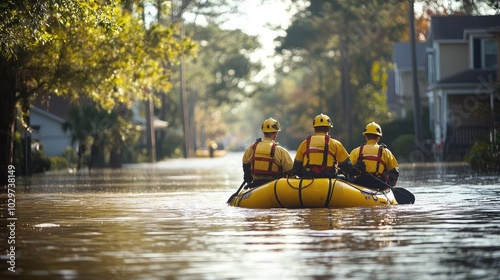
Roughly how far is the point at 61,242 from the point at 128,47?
85.1ft

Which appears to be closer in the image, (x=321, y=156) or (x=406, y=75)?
(x=321, y=156)

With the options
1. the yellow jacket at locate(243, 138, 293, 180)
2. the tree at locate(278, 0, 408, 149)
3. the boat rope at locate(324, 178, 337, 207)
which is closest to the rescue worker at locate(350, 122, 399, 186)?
the boat rope at locate(324, 178, 337, 207)

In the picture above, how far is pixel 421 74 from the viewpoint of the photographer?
279 ft

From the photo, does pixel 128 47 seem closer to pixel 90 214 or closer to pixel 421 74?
pixel 90 214

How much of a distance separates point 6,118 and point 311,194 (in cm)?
1790

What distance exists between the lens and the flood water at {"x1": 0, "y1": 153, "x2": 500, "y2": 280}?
13164mm

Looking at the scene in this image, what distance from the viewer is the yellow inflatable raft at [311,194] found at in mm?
23750

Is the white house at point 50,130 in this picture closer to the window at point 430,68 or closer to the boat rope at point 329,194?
the window at point 430,68

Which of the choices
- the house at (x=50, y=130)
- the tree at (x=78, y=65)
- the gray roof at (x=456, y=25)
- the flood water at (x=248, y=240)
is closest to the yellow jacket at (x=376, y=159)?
the flood water at (x=248, y=240)

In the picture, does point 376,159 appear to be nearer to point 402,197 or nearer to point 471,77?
point 402,197

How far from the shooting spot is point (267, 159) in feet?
81.7

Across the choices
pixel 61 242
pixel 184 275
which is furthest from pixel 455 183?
pixel 184 275

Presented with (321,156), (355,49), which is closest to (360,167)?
(321,156)

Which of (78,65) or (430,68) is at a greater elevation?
(430,68)
